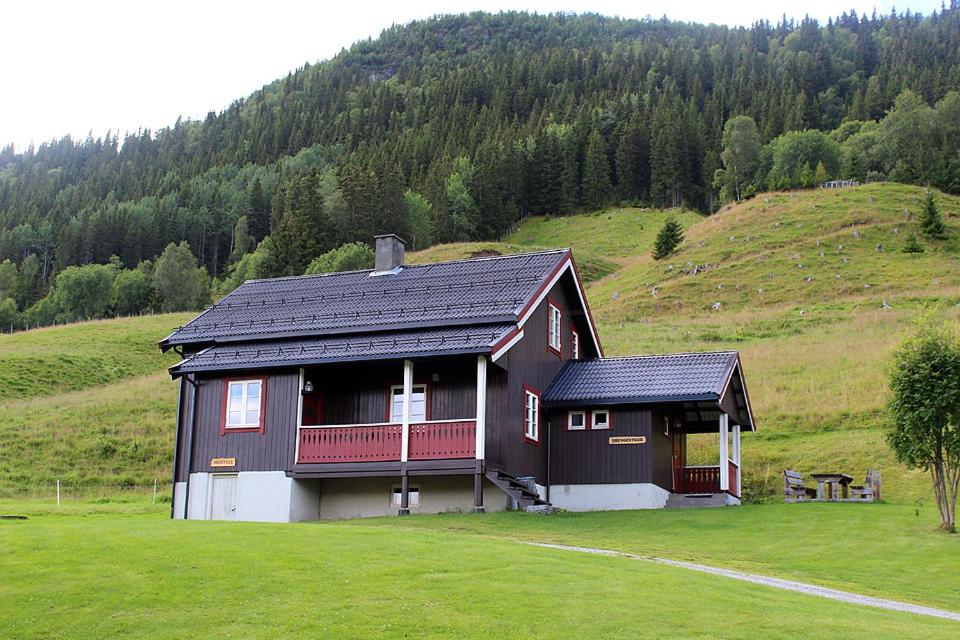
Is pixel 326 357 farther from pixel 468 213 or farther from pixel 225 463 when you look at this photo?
pixel 468 213

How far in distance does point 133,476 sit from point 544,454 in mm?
18851

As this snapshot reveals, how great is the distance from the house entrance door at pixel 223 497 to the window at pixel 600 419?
10.3m

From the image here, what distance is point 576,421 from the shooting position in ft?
107

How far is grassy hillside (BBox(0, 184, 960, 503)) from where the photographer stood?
40562 mm

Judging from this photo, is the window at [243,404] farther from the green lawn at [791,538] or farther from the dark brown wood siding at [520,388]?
the dark brown wood siding at [520,388]

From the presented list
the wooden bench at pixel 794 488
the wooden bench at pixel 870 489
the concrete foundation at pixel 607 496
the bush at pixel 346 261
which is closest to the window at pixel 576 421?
the concrete foundation at pixel 607 496

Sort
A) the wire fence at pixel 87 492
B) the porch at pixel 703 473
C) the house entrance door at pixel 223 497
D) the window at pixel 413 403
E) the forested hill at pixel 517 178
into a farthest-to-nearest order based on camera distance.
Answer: the forested hill at pixel 517 178 < the wire fence at pixel 87 492 < the porch at pixel 703 473 < the house entrance door at pixel 223 497 < the window at pixel 413 403

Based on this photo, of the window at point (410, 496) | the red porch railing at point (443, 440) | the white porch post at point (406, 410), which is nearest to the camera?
the red porch railing at point (443, 440)

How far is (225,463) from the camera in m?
31.4

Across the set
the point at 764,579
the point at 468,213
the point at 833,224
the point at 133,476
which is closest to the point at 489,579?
the point at 764,579

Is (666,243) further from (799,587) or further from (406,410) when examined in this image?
(799,587)

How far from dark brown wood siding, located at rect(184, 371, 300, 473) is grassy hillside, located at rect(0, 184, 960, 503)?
12.5m

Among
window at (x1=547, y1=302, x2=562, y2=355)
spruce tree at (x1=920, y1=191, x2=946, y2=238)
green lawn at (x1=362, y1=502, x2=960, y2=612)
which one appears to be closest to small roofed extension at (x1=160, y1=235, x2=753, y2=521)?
window at (x1=547, y1=302, x2=562, y2=355)

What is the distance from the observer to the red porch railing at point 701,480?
112 ft
